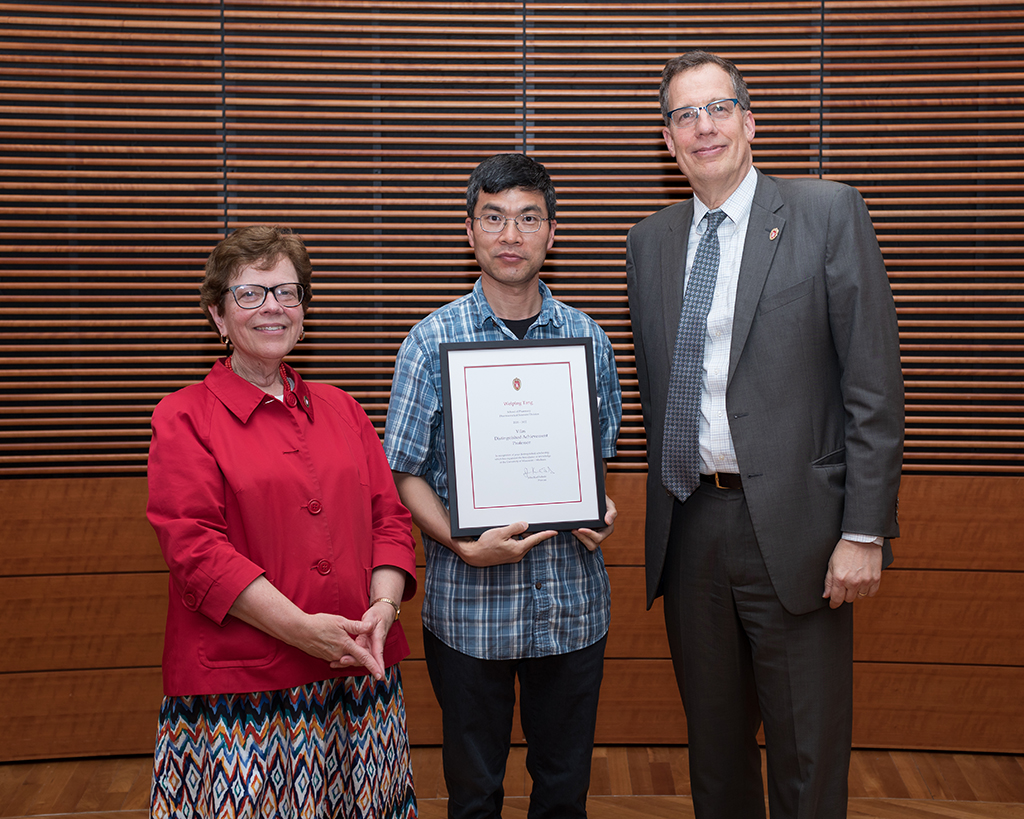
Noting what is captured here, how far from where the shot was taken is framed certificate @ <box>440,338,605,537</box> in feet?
5.99

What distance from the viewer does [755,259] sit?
187cm

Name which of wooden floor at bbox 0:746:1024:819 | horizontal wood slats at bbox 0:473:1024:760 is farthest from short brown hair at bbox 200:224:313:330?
wooden floor at bbox 0:746:1024:819

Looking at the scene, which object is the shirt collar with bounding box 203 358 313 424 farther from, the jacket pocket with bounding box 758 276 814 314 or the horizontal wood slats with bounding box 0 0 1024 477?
the horizontal wood slats with bounding box 0 0 1024 477

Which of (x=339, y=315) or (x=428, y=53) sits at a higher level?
(x=428, y=53)

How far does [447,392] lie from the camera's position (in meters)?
1.83

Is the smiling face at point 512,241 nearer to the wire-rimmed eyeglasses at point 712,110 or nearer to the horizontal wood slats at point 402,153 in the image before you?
the wire-rimmed eyeglasses at point 712,110

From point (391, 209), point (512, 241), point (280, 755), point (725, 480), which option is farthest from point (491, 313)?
point (391, 209)

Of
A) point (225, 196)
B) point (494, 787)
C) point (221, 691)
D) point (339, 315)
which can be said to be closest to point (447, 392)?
point (221, 691)

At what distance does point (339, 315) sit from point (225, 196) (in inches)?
25.7

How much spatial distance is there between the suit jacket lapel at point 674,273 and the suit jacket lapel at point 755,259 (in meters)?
0.15

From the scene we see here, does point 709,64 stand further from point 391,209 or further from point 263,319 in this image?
point 391,209

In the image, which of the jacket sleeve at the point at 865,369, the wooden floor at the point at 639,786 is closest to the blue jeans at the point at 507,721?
the jacket sleeve at the point at 865,369

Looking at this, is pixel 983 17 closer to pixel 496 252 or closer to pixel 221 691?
pixel 496 252

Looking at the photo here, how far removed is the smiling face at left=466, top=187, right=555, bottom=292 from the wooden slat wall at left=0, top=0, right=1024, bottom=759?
4.30 feet
